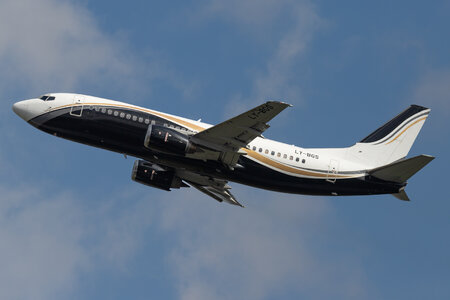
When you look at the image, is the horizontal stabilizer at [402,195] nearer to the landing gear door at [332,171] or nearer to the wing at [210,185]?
the landing gear door at [332,171]

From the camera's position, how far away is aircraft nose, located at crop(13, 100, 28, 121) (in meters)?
54.5

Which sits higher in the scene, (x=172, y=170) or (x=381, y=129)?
(x=381, y=129)

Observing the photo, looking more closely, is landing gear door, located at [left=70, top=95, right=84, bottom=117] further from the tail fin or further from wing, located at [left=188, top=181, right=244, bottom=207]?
the tail fin

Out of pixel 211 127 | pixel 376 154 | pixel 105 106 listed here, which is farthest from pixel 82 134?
pixel 376 154

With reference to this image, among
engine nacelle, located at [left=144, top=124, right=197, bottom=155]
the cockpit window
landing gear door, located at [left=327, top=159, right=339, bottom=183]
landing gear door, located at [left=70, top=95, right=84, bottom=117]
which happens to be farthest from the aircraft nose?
landing gear door, located at [left=327, top=159, right=339, bottom=183]

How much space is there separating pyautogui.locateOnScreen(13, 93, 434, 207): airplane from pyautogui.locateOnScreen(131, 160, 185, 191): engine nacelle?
9.44 feet

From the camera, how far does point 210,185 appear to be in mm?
59188

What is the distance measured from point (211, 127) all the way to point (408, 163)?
1485 cm

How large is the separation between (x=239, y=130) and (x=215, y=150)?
9.32 feet

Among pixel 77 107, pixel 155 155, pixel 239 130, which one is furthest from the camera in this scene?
pixel 77 107

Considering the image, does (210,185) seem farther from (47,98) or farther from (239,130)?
(47,98)

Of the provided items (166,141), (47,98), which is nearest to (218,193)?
(166,141)

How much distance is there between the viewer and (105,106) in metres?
52.8

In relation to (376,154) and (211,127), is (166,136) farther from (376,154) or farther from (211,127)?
(376,154)
